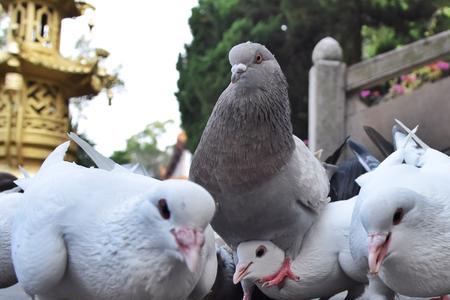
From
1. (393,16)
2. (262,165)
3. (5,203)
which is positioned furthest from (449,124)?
(393,16)

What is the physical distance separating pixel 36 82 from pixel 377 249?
12.6 feet

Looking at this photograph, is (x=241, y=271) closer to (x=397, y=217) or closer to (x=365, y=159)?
(x=397, y=217)

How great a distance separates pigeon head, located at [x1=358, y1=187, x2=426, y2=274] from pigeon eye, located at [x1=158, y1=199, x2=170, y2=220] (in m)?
0.45

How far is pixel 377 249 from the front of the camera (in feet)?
4.26

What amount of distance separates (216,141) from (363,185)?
1.44ft

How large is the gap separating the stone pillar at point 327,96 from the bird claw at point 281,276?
2.61 metres

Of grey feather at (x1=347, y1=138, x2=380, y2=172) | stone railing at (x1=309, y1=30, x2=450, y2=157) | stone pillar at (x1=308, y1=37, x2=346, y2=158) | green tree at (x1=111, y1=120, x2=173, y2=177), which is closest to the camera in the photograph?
grey feather at (x1=347, y1=138, x2=380, y2=172)

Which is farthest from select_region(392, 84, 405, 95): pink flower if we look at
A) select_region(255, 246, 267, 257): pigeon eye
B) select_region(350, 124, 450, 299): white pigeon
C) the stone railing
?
select_region(255, 246, 267, 257): pigeon eye

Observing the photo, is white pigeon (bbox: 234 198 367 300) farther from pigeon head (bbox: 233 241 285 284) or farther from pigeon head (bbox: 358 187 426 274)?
pigeon head (bbox: 358 187 426 274)

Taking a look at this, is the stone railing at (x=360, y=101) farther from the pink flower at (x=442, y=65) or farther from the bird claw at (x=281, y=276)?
the bird claw at (x=281, y=276)

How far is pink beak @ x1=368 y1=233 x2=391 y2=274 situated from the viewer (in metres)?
1.27

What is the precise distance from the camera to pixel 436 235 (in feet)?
4.67

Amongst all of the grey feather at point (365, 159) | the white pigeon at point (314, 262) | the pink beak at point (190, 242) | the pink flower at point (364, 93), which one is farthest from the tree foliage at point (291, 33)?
the pink beak at point (190, 242)


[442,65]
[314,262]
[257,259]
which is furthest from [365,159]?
[442,65]
